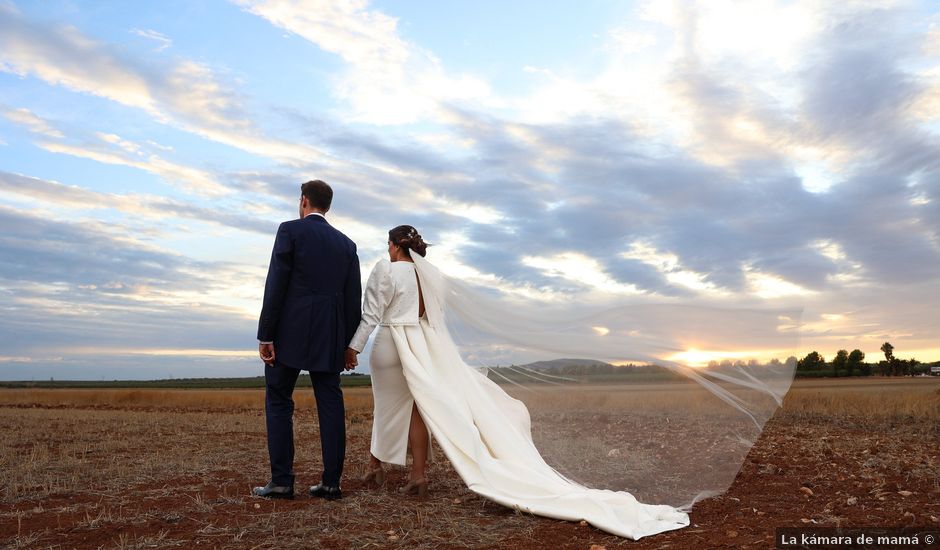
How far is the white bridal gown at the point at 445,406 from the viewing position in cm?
557

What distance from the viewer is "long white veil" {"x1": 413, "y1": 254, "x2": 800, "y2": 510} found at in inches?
233

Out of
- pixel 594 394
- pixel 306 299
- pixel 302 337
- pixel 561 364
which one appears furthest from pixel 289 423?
pixel 594 394

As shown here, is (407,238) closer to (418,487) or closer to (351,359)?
(351,359)

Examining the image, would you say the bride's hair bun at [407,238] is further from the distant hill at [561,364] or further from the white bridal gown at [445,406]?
the distant hill at [561,364]

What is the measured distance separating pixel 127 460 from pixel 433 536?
573cm

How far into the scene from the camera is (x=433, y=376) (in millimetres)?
6445

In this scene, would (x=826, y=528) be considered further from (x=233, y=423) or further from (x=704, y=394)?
(x=233, y=423)

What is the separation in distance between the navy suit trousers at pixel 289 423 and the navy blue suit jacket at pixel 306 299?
0.50ft

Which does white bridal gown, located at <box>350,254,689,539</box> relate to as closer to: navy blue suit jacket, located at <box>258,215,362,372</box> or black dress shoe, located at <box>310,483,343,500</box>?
navy blue suit jacket, located at <box>258,215,362,372</box>

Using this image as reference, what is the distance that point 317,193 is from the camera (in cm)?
654

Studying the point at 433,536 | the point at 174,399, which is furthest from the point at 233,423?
the point at 174,399

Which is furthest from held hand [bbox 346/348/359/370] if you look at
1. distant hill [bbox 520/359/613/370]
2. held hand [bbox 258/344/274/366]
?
distant hill [bbox 520/359/613/370]

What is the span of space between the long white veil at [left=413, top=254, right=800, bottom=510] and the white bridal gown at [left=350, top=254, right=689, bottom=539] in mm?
163

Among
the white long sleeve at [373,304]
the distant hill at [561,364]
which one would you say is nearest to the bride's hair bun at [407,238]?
the white long sleeve at [373,304]
